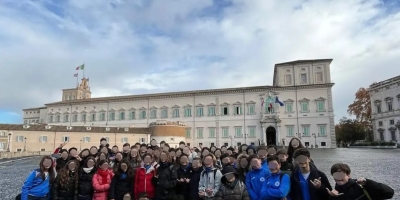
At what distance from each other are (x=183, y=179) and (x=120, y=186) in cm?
125

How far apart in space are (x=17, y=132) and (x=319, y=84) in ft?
141

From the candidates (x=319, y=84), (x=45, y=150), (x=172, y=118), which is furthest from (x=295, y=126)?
(x=45, y=150)

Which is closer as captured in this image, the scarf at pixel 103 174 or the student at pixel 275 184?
the student at pixel 275 184

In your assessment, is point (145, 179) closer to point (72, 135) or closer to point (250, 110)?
point (72, 135)

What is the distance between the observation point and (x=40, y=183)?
16.7 ft

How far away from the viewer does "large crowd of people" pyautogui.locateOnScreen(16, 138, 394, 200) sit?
14.0 feet

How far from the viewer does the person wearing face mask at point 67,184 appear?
17.3 ft

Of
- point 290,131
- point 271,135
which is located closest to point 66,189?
point 290,131

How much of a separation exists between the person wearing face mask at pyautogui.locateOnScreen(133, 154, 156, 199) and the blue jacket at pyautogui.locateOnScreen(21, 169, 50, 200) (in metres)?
1.60

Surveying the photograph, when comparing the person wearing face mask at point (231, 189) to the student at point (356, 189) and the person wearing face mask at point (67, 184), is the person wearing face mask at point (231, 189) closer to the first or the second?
the student at point (356, 189)

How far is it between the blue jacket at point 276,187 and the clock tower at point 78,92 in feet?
304

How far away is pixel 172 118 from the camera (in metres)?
50.0

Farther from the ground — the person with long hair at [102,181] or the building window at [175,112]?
the building window at [175,112]

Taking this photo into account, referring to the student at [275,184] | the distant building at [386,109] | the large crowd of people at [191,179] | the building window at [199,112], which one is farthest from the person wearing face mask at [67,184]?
the distant building at [386,109]
